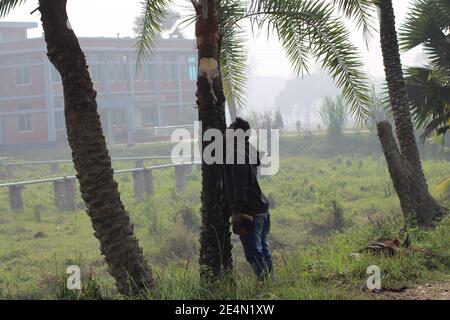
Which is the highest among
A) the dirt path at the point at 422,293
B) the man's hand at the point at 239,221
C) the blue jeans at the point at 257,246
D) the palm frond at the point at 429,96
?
the palm frond at the point at 429,96

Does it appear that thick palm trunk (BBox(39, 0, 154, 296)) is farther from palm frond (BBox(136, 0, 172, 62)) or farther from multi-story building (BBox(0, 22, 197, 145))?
multi-story building (BBox(0, 22, 197, 145))

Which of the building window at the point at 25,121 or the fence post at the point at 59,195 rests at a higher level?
the building window at the point at 25,121

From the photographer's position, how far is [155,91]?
46.1 meters

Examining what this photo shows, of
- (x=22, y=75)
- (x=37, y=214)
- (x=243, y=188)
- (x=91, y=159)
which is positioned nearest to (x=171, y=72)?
(x=22, y=75)

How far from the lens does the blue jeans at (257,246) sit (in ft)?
20.1

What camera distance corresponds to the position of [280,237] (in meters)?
16.1

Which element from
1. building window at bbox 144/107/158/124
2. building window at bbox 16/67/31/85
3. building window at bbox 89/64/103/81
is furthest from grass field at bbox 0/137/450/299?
building window at bbox 144/107/158/124

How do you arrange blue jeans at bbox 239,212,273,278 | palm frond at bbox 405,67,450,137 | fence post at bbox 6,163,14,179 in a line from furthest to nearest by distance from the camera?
1. fence post at bbox 6,163,14,179
2. palm frond at bbox 405,67,450,137
3. blue jeans at bbox 239,212,273,278

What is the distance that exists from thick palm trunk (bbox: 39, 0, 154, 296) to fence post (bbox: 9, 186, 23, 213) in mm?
14436

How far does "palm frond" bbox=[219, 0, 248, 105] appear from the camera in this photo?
30.3 feet

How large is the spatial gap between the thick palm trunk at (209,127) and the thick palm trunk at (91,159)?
66 cm

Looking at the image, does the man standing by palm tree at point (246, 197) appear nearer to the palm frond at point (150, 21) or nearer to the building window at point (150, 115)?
the palm frond at point (150, 21)

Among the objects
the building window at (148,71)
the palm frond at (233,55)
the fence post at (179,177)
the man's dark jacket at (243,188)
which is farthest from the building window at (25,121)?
the man's dark jacket at (243,188)
